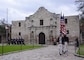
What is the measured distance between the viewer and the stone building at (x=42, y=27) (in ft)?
160

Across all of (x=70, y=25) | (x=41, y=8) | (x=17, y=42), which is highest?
(x=41, y=8)

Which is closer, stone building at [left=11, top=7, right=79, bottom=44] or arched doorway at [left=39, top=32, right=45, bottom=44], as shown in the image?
stone building at [left=11, top=7, right=79, bottom=44]

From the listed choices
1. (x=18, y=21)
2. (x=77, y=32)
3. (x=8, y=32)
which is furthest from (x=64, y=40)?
(x=8, y=32)

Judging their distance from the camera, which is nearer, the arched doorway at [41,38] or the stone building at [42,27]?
the stone building at [42,27]

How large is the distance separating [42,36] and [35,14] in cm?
572

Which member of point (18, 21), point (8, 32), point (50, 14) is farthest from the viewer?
point (8, 32)

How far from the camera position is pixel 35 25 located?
52875 millimetres

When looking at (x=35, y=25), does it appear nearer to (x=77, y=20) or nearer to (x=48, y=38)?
(x=48, y=38)

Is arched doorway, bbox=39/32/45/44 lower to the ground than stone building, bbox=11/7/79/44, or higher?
lower

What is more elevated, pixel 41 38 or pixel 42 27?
pixel 42 27

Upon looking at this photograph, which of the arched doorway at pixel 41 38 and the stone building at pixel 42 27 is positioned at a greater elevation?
the stone building at pixel 42 27

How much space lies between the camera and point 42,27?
51906mm

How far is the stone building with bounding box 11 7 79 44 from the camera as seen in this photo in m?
48.8

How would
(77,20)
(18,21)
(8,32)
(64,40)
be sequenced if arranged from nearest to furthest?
1. (64,40)
2. (77,20)
3. (18,21)
4. (8,32)
